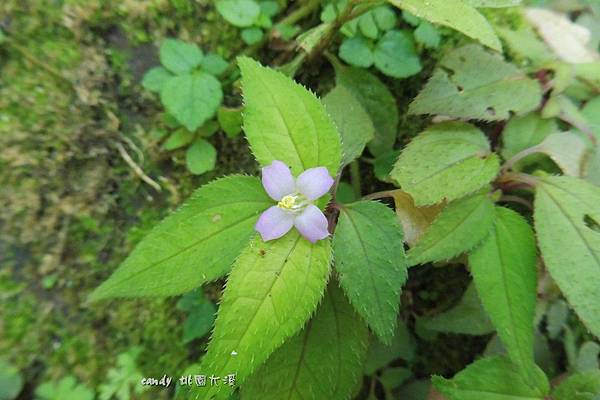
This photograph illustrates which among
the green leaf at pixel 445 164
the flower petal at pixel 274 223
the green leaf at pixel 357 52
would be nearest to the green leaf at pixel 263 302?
the flower petal at pixel 274 223

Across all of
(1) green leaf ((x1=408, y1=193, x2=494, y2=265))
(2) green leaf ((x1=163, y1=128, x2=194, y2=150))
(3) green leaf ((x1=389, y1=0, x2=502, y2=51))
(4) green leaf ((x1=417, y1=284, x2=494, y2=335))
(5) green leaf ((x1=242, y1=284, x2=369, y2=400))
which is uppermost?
(3) green leaf ((x1=389, y1=0, x2=502, y2=51))

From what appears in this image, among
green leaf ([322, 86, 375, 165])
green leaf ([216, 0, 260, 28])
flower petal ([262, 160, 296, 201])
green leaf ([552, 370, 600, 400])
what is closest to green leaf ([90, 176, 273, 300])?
flower petal ([262, 160, 296, 201])

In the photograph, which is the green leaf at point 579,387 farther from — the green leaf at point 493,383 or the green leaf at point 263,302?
the green leaf at point 263,302

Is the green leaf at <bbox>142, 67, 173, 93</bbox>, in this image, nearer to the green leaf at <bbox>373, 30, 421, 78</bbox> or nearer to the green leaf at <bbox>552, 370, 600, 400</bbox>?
the green leaf at <bbox>373, 30, 421, 78</bbox>

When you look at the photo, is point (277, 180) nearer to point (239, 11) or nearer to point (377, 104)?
point (377, 104)

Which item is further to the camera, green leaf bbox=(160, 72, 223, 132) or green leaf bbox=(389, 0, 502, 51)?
green leaf bbox=(160, 72, 223, 132)
